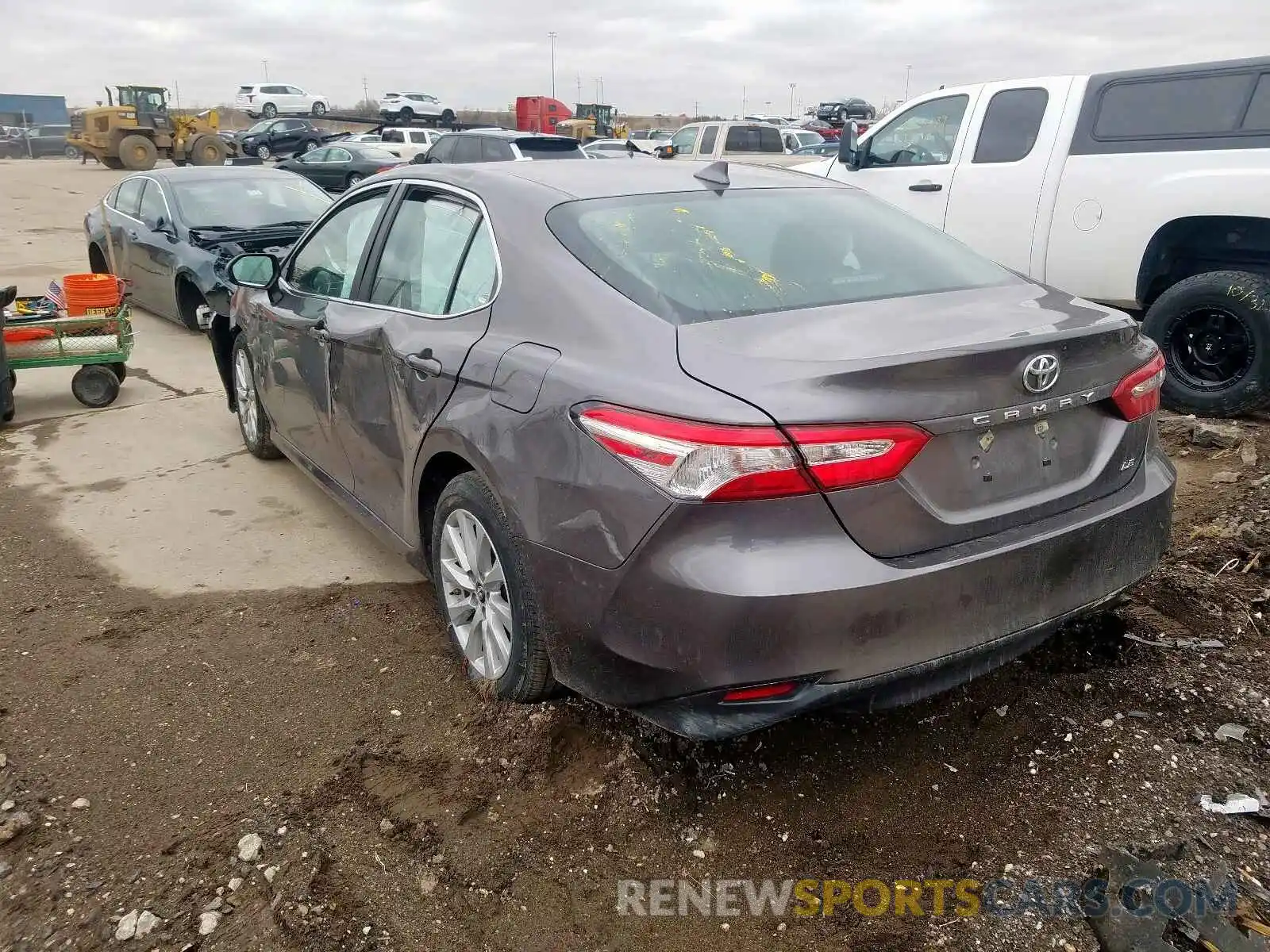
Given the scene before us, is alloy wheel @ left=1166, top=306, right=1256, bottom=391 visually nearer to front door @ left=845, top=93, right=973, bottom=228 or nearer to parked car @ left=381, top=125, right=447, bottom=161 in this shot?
front door @ left=845, top=93, right=973, bottom=228

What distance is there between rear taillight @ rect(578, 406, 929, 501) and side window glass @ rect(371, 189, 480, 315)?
4.28 feet

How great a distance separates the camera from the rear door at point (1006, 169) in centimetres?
672

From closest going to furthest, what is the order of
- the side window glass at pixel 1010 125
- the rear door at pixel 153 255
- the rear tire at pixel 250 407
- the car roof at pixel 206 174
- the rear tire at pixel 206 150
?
the rear tire at pixel 250 407 → the side window glass at pixel 1010 125 → the rear door at pixel 153 255 → the car roof at pixel 206 174 → the rear tire at pixel 206 150

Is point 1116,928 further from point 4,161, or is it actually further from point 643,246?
point 4,161

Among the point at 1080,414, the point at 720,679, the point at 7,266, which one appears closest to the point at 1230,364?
the point at 1080,414

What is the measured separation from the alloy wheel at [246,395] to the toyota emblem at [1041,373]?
402 centimetres

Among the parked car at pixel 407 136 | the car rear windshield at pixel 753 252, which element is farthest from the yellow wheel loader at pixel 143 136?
the car rear windshield at pixel 753 252

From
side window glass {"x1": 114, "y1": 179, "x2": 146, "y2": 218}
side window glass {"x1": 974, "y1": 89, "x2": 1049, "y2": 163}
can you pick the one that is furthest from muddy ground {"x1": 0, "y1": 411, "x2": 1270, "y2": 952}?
side window glass {"x1": 114, "y1": 179, "x2": 146, "y2": 218}

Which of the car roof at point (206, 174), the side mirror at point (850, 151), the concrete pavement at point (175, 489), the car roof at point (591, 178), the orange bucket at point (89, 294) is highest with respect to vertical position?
the car roof at point (591, 178)

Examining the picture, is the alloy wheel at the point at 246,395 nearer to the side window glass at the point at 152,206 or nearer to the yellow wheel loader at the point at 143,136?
the side window glass at the point at 152,206

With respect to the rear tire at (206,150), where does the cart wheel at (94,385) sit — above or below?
below

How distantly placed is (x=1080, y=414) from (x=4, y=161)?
5125 centimetres

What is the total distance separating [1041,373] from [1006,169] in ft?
16.9

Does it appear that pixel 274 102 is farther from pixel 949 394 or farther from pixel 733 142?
pixel 949 394
